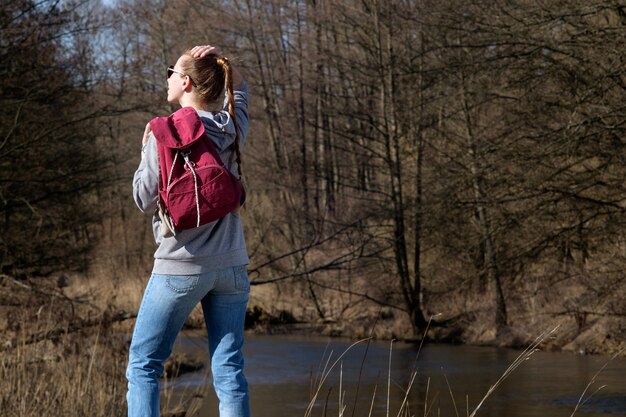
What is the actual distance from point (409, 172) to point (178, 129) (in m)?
15.9

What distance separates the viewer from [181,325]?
3.75 metres

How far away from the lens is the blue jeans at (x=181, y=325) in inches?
144

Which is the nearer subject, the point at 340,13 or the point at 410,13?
the point at 410,13

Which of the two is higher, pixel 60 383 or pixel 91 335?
pixel 91 335

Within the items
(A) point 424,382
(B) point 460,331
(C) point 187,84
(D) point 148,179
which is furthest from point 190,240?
(B) point 460,331

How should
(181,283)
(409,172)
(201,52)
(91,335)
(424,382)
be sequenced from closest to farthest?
(181,283), (201,52), (91,335), (424,382), (409,172)

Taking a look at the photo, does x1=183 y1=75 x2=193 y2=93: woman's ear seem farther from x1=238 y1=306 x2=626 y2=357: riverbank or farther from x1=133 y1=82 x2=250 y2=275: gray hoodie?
x1=238 y1=306 x2=626 y2=357: riverbank

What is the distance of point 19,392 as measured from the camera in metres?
6.54

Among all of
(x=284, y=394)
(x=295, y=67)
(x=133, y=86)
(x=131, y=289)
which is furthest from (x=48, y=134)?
(x=295, y=67)

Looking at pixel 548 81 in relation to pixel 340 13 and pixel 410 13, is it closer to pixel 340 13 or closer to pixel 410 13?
pixel 410 13

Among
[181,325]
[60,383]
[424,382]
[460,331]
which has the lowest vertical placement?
[424,382]

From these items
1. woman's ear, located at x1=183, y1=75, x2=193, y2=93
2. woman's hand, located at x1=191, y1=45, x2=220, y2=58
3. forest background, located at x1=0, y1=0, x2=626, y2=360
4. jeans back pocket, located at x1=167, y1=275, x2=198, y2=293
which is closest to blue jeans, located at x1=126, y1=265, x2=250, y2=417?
jeans back pocket, located at x1=167, y1=275, x2=198, y2=293

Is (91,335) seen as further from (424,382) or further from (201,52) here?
(201,52)

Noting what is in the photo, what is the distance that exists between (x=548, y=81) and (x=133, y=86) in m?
5.75
